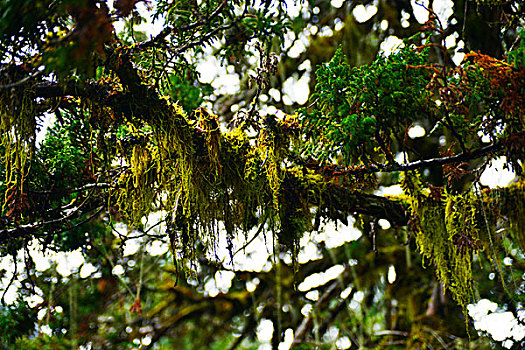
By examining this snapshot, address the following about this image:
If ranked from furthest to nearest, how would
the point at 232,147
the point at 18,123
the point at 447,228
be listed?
the point at 447,228 < the point at 232,147 < the point at 18,123

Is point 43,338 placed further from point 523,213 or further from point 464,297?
point 523,213

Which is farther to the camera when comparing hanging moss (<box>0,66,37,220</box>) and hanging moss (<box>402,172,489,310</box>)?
hanging moss (<box>402,172,489,310</box>)

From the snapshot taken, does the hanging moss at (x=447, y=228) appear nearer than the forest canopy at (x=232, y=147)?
No

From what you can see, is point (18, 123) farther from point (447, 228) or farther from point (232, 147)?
point (447, 228)

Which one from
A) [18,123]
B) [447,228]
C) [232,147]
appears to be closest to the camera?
[18,123]

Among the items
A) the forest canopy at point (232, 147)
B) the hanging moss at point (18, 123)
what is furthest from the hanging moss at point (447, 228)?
the hanging moss at point (18, 123)

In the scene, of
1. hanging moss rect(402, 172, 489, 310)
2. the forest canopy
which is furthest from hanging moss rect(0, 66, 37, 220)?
hanging moss rect(402, 172, 489, 310)

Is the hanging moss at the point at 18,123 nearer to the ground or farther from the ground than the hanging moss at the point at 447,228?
farther from the ground

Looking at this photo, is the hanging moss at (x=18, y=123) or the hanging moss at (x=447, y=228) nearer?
the hanging moss at (x=18, y=123)

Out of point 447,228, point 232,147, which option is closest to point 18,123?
point 232,147

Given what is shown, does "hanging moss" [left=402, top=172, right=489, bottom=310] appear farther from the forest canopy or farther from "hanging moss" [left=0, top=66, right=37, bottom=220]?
"hanging moss" [left=0, top=66, right=37, bottom=220]

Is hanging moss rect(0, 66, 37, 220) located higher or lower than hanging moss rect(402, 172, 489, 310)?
higher

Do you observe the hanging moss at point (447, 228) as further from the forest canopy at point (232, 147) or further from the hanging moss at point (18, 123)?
the hanging moss at point (18, 123)

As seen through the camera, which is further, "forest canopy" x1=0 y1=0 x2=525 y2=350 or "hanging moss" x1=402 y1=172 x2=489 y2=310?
"hanging moss" x1=402 y1=172 x2=489 y2=310
